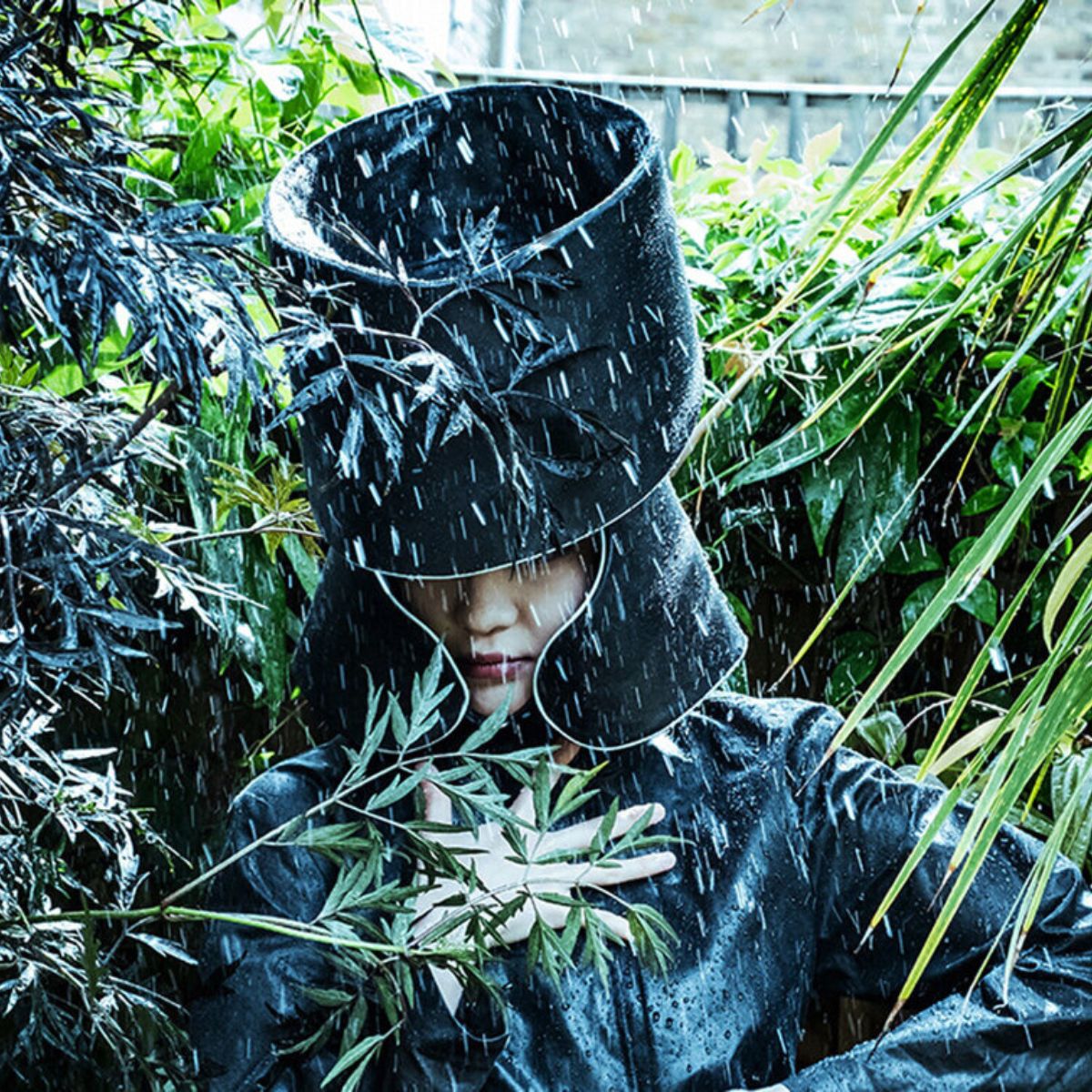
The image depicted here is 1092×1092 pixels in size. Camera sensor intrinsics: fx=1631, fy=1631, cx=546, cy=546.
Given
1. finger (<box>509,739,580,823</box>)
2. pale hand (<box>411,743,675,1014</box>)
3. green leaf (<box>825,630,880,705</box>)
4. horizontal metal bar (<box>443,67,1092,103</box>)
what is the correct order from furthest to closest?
horizontal metal bar (<box>443,67,1092,103</box>), green leaf (<box>825,630,880,705</box>), finger (<box>509,739,580,823</box>), pale hand (<box>411,743,675,1014</box>)

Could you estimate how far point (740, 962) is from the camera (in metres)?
1.72

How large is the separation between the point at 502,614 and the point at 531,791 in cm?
20

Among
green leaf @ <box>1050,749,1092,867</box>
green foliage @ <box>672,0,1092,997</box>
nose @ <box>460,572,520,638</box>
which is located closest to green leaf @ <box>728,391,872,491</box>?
green foliage @ <box>672,0,1092,997</box>

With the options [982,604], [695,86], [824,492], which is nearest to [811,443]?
[824,492]

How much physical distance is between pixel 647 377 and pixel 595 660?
0.29m

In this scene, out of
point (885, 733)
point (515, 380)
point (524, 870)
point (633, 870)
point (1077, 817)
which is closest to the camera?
point (515, 380)

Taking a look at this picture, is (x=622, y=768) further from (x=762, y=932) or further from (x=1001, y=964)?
(x=1001, y=964)

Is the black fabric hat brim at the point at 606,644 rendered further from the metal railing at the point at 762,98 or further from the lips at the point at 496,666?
the metal railing at the point at 762,98

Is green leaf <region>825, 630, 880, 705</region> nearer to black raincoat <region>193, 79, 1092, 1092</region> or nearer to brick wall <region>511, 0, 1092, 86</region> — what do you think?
black raincoat <region>193, 79, 1092, 1092</region>

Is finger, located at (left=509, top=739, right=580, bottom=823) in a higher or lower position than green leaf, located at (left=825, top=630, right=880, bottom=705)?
higher

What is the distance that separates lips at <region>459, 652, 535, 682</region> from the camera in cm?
167

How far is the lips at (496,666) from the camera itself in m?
1.67

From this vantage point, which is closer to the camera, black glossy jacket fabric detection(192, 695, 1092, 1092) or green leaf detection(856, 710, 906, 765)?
black glossy jacket fabric detection(192, 695, 1092, 1092)

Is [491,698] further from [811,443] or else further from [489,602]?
[811,443]
